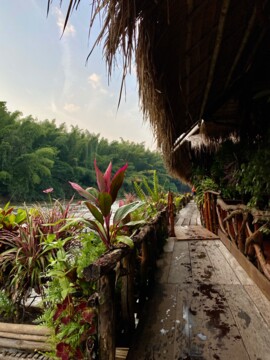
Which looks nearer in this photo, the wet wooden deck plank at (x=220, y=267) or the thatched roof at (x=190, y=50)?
the thatched roof at (x=190, y=50)

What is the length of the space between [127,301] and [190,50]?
176 cm

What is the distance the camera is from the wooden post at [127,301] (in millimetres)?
1159

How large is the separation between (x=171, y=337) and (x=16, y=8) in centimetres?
309

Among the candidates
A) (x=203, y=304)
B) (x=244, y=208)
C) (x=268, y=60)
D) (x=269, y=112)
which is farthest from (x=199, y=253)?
(x=268, y=60)

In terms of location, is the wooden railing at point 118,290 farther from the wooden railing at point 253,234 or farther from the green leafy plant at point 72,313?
the wooden railing at point 253,234

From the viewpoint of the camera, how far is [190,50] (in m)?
1.59

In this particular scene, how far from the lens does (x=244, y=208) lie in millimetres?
1825

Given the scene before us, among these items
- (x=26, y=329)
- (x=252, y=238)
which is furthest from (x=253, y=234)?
(x=26, y=329)

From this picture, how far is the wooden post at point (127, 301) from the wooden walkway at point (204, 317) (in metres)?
0.05

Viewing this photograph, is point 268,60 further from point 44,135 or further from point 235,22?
point 44,135

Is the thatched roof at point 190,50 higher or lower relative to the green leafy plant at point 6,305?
higher

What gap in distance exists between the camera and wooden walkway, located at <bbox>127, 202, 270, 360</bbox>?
1.04 m

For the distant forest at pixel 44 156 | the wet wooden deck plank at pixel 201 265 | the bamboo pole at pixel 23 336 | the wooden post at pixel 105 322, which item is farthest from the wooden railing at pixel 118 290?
the distant forest at pixel 44 156

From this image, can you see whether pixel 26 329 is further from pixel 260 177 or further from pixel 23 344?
pixel 260 177
